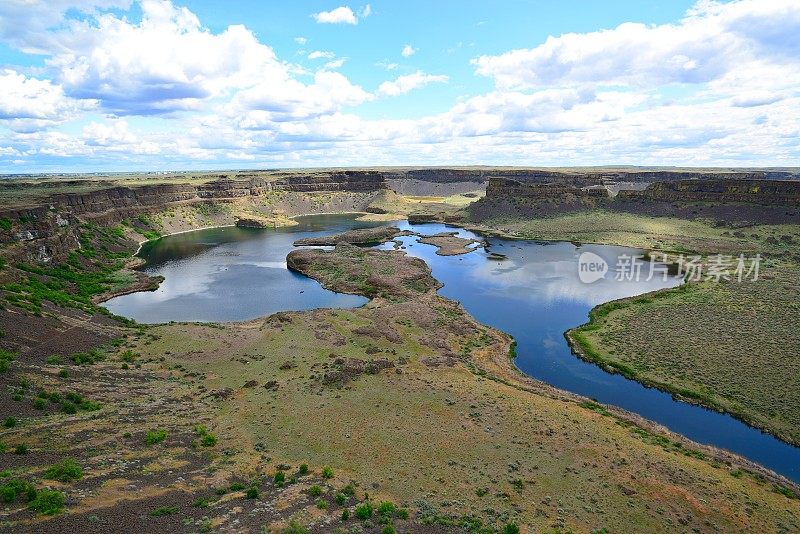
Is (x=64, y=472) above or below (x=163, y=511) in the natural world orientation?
above

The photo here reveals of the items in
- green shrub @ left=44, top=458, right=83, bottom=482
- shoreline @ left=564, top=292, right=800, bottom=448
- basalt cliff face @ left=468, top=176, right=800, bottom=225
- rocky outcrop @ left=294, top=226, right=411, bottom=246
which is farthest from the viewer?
basalt cliff face @ left=468, top=176, right=800, bottom=225

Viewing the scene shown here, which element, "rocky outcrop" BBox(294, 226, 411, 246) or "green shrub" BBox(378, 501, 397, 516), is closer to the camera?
"green shrub" BBox(378, 501, 397, 516)

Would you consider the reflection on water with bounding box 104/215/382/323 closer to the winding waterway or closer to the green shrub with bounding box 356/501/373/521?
the winding waterway

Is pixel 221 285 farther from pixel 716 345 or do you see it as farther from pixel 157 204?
pixel 157 204

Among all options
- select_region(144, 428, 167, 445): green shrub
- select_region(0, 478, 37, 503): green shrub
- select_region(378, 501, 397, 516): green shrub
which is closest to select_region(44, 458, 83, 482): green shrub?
select_region(0, 478, 37, 503): green shrub

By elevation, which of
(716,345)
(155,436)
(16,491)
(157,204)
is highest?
(157,204)

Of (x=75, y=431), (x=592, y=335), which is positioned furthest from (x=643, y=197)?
(x=75, y=431)

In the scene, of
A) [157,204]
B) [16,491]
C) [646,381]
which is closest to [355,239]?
[157,204]
